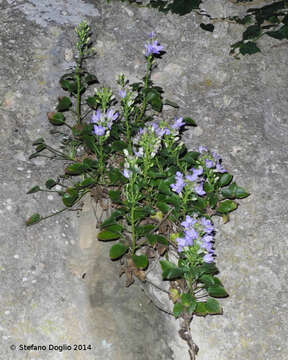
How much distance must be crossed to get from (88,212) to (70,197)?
0.18 metres

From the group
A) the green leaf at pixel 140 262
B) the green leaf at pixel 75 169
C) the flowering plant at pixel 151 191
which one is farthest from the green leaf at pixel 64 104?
the green leaf at pixel 140 262

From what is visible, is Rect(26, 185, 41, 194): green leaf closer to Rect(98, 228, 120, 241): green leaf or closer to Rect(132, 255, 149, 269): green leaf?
Rect(98, 228, 120, 241): green leaf

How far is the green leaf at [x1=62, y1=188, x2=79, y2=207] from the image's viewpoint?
2.83 metres

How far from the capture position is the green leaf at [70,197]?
2.83 m

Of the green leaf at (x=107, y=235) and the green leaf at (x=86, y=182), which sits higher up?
the green leaf at (x=86, y=182)

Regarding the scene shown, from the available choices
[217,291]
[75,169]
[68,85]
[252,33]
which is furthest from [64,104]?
[252,33]

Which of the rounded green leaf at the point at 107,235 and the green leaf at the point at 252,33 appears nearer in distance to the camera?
the rounded green leaf at the point at 107,235

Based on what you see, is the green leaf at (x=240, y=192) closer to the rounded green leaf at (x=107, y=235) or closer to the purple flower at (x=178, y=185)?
the purple flower at (x=178, y=185)

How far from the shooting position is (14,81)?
3436mm

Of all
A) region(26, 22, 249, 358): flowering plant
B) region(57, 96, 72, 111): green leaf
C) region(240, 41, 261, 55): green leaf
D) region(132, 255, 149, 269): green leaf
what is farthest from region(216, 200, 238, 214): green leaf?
region(240, 41, 261, 55): green leaf

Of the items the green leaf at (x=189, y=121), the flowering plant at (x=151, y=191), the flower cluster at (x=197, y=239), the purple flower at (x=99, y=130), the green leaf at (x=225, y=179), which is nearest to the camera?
the flower cluster at (x=197, y=239)

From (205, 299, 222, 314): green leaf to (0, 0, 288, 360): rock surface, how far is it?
0.20 meters

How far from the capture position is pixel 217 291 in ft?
7.97

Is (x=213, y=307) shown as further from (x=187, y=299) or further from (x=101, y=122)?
(x=101, y=122)
